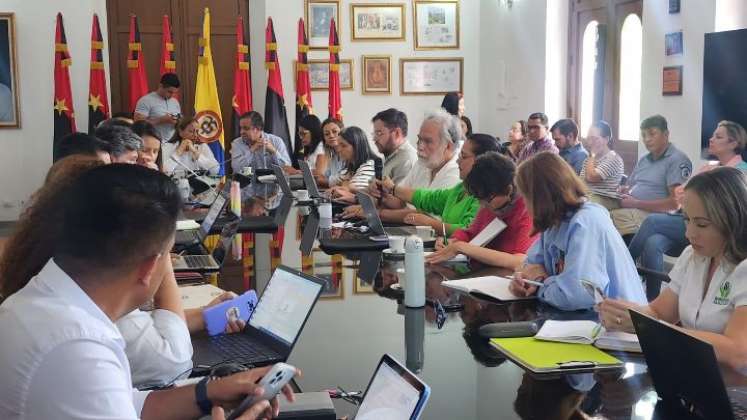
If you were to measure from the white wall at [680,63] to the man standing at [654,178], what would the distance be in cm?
16

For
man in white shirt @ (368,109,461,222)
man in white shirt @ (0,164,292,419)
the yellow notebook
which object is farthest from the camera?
man in white shirt @ (368,109,461,222)

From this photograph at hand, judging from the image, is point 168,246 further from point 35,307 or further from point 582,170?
point 582,170

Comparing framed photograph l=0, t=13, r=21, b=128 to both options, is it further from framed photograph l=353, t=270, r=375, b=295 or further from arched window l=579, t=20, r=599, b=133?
framed photograph l=353, t=270, r=375, b=295

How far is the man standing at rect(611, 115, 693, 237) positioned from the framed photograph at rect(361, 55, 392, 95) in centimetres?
→ 441

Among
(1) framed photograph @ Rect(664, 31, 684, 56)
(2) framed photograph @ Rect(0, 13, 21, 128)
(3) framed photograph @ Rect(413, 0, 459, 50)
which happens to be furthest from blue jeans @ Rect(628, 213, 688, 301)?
(2) framed photograph @ Rect(0, 13, 21, 128)

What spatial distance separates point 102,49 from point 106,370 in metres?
8.02

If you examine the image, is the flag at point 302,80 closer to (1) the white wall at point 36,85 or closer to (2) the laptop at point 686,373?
(1) the white wall at point 36,85

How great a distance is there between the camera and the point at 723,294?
195cm

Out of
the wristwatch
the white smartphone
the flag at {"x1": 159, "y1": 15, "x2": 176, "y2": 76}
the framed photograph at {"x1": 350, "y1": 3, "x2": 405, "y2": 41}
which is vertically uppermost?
the framed photograph at {"x1": 350, "y1": 3, "x2": 405, "y2": 41}

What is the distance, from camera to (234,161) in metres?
7.36

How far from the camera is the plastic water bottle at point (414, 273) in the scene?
232 cm

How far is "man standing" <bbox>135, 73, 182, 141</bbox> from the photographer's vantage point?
817cm

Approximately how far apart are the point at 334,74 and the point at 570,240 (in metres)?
6.67

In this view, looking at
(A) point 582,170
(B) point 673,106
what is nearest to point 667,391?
(B) point 673,106
